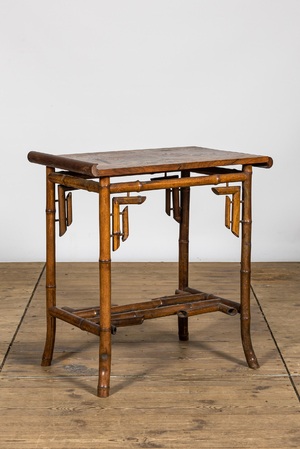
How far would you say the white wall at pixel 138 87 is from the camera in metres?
5.31

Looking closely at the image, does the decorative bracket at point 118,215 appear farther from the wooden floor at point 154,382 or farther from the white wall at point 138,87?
the white wall at point 138,87

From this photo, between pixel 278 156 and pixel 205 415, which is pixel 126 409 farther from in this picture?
pixel 278 156

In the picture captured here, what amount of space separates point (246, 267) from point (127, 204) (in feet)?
2.21

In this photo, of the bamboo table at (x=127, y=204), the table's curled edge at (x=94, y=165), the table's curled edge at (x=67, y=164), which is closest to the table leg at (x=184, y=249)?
the bamboo table at (x=127, y=204)

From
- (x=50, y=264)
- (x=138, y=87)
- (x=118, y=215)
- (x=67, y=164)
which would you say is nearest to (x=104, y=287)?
(x=118, y=215)

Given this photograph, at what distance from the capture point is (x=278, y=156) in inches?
217

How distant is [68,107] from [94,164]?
9.55 ft

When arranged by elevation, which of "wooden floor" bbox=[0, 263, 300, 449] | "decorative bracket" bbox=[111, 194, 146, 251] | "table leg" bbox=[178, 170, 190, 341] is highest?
"decorative bracket" bbox=[111, 194, 146, 251]

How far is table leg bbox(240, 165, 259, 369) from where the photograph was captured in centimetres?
304

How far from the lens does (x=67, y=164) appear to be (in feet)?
9.12

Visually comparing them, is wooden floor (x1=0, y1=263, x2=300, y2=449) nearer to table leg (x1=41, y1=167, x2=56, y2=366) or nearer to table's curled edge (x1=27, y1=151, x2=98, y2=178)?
table leg (x1=41, y1=167, x2=56, y2=366)

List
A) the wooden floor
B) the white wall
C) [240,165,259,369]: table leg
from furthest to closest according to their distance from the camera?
the white wall → [240,165,259,369]: table leg → the wooden floor

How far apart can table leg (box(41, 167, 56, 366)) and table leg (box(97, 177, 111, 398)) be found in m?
0.39

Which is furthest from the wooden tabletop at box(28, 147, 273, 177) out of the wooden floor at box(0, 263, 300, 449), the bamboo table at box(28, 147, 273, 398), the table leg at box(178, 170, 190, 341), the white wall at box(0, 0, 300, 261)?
the white wall at box(0, 0, 300, 261)
